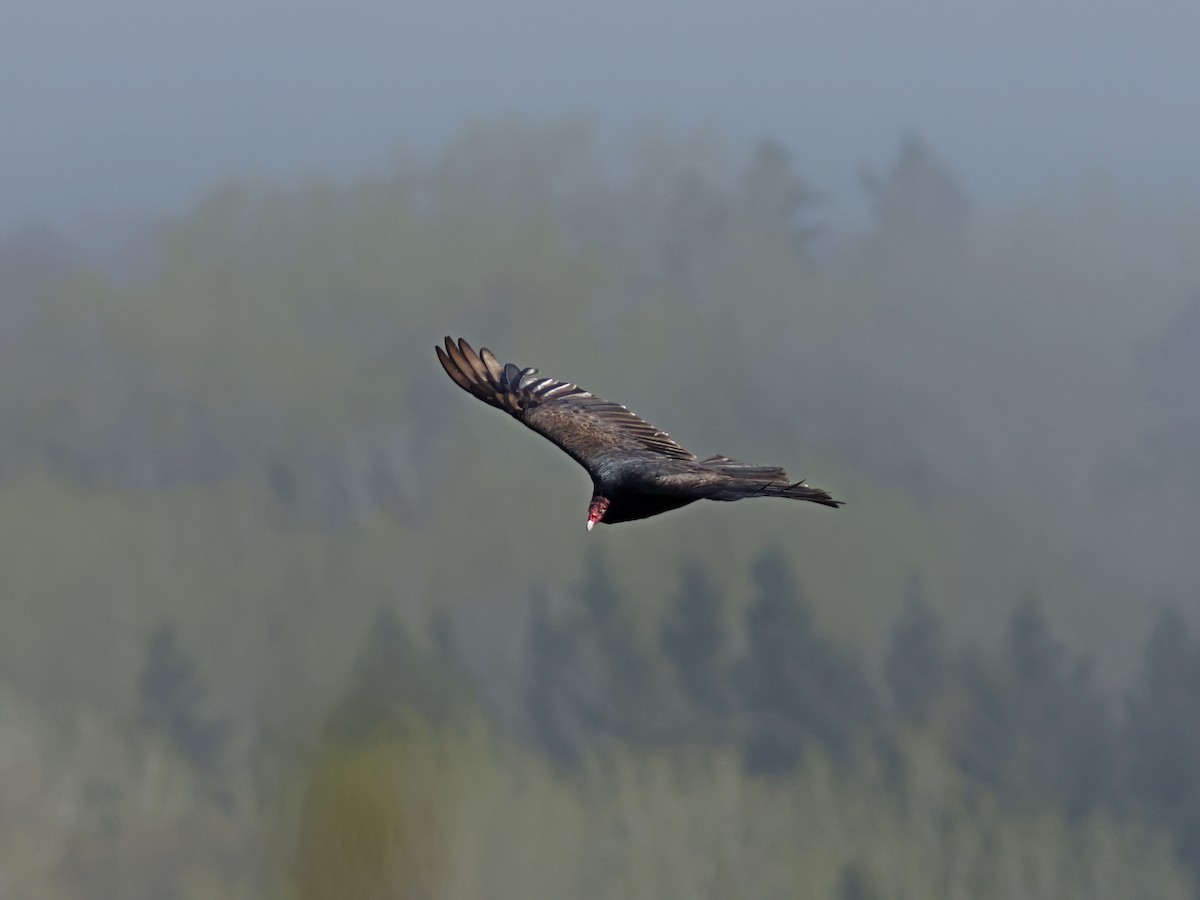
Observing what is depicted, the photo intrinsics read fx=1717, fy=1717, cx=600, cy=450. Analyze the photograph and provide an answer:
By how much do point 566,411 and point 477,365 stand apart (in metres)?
2.04

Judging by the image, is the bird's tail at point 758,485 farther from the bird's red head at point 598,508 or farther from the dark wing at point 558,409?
the dark wing at point 558,409

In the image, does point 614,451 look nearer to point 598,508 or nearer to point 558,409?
point 598,508

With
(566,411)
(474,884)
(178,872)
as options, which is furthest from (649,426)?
(178,872)

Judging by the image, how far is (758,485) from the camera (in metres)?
22.1

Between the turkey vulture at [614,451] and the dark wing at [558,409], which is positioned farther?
the dark wing at [558,409]

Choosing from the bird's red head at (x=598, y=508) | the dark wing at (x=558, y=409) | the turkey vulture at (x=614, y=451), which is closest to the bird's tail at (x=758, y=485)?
the turkey vulture at (x=614, y=451)

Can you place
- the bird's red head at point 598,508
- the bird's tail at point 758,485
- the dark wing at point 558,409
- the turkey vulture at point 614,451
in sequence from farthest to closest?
1. the dark wing at point 558,409
2. the bird's red head at point 598,508
3. the turkey vulture at point 614,451
4. the bird's tail at point 758,485

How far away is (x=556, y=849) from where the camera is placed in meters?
189

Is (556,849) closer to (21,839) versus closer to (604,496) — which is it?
(21,839)

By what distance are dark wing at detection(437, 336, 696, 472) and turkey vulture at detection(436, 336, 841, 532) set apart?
2 cm

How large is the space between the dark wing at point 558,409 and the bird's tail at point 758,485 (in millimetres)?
2654

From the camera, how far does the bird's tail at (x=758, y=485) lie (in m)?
20.8

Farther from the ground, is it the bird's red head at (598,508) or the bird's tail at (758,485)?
the bird's red head at (598,508)

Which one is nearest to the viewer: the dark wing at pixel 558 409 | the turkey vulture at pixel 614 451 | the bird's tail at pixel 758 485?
the bird's tail at pixel 758 485
